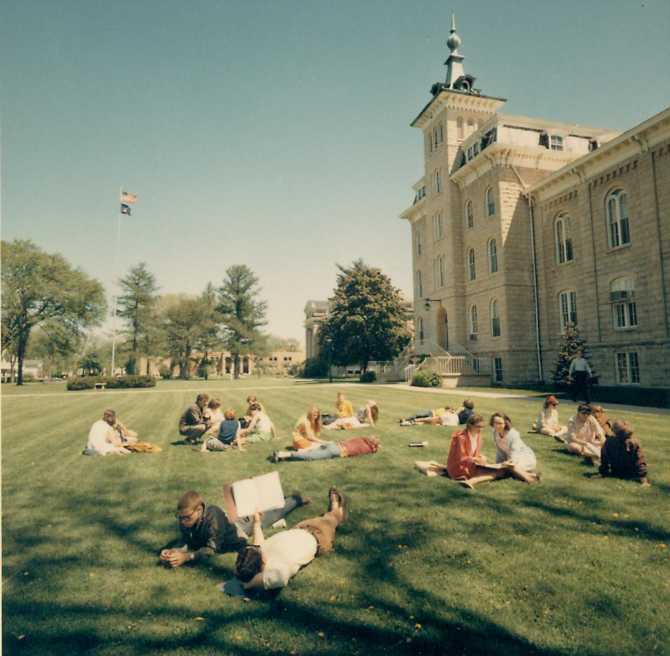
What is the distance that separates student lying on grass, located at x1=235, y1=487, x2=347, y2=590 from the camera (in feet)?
14.9

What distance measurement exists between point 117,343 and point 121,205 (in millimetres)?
39586

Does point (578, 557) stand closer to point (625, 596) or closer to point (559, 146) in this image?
point (625, 596)

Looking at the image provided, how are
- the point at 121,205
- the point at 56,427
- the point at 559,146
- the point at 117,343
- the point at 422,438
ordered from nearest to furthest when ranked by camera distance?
the point at 422,438, the point at 56,427, the point at 559,146, the point at 121,205, the point at 117,343

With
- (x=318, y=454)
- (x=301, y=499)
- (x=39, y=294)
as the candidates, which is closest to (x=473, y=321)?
(x=318, y=454)

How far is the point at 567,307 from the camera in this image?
28.6 metres

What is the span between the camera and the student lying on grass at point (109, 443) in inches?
423

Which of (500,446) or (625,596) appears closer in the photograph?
(625,596)

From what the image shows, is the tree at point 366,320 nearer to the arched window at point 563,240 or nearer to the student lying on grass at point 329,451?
the arched window at point 563,240

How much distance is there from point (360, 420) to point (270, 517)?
8.27 meters

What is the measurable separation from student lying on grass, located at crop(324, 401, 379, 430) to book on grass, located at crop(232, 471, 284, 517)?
27.8 ft

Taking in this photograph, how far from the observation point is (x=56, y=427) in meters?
15.5

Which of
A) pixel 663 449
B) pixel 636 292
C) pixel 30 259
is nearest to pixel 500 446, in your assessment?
pixel 663 449

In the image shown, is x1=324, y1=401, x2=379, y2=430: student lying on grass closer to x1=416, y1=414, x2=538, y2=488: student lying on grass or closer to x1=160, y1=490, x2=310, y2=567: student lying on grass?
x1=416, y1=414, x2=538, y2=488: student lying on grass

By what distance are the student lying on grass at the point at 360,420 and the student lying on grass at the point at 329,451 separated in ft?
11.2
